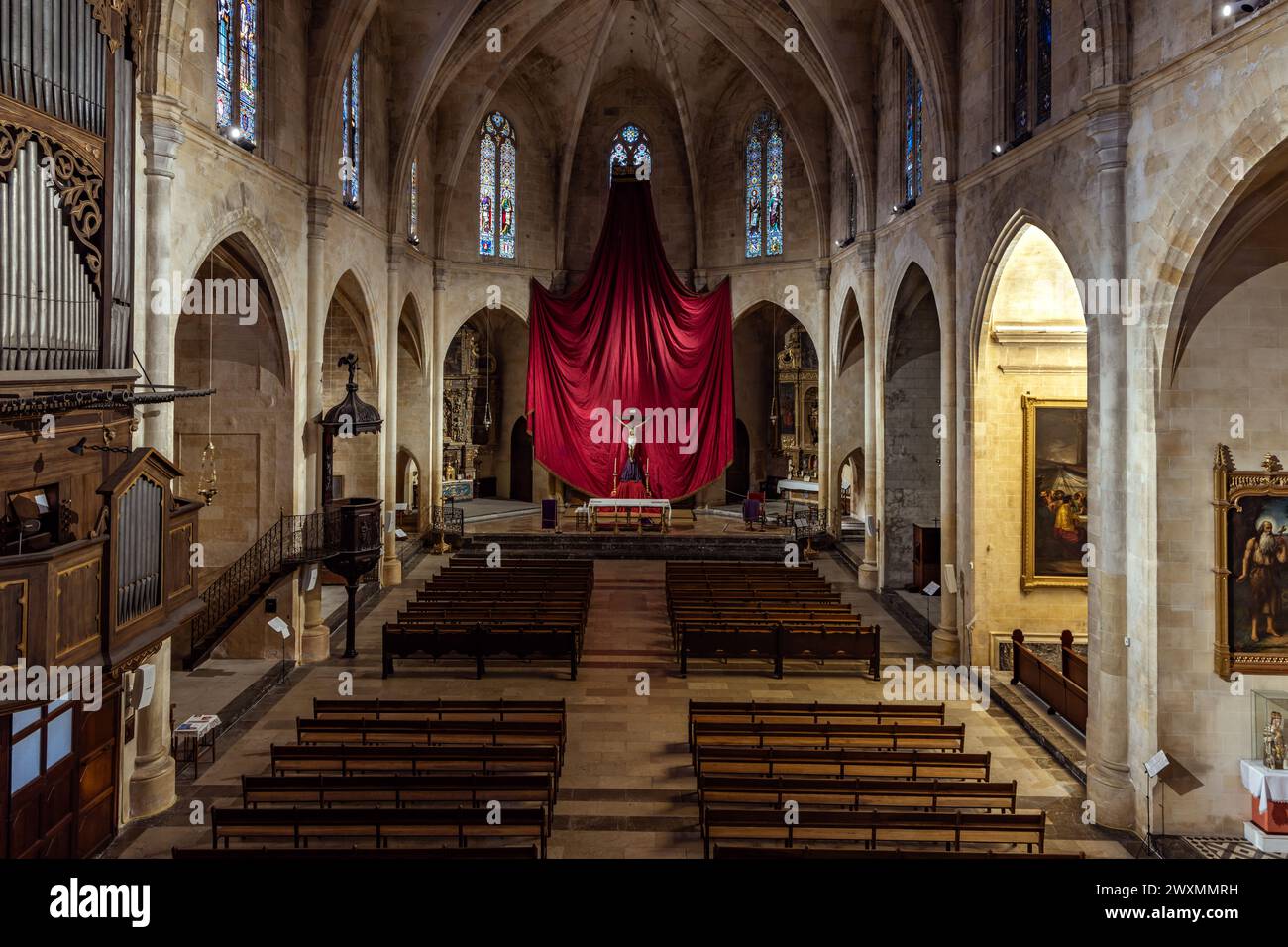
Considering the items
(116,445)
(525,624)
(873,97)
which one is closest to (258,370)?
(525,624)

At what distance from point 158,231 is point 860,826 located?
33.5 feet

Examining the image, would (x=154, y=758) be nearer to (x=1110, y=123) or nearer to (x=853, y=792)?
(x=853, y=792)

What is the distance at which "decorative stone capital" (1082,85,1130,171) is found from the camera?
10.5 meters

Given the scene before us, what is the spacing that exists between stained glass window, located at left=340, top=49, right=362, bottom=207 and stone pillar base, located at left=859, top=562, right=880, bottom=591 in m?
14.5

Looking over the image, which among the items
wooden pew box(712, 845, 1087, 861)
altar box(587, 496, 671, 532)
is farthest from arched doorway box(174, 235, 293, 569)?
wooden pew box(712, 845, 1087, 861)

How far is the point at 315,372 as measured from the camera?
1711 cm

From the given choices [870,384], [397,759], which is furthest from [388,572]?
[397,759]

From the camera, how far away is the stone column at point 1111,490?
34.7 feet

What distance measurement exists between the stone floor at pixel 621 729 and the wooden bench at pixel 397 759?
806mm

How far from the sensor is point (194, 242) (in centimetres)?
1244

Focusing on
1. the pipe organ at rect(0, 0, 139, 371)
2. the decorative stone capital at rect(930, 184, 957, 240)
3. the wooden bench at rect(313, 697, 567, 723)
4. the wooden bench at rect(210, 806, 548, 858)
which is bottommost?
the wooden bench at rect(210, 806, 548, 858)

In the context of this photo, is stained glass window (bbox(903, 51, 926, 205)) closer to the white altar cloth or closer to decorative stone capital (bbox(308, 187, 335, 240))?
decorative stone capital (bbox(308, 187, 335, 240))

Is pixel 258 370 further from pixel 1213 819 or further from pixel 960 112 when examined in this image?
pixel 1213 819

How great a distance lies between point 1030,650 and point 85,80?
47.7 feet
